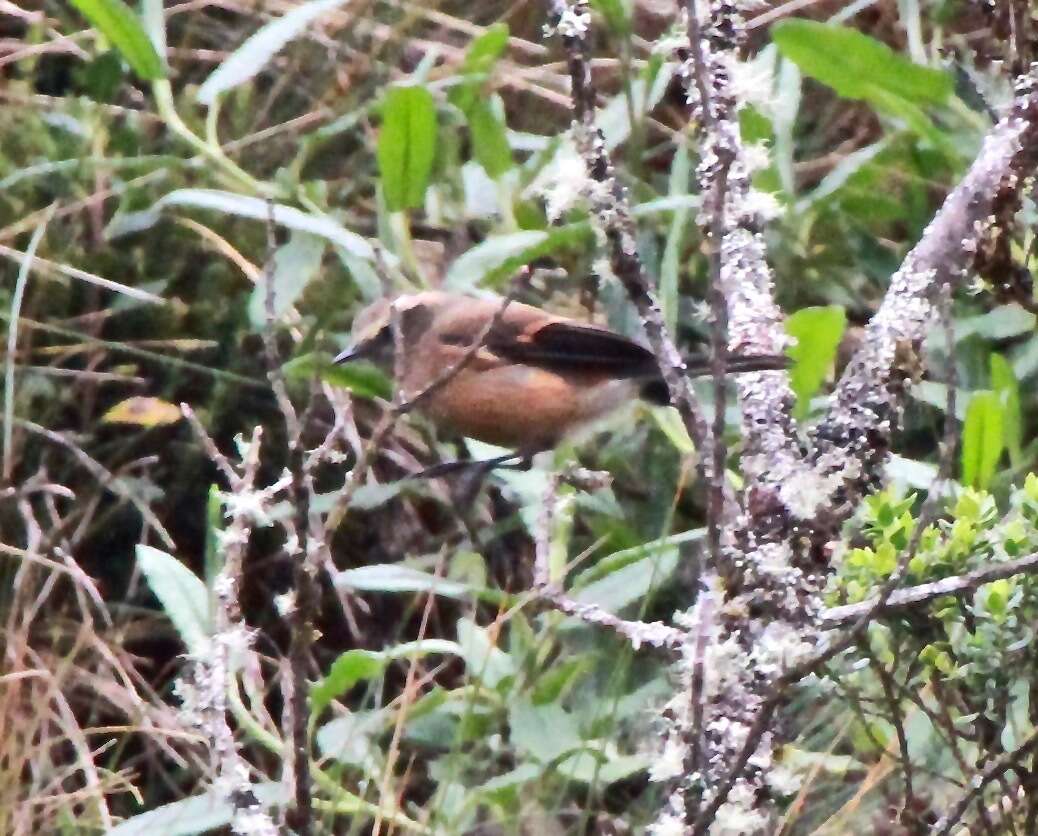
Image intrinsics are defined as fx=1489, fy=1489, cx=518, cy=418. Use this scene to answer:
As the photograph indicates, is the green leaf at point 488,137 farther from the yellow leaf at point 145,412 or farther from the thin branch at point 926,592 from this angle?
the thin branch at point 926,592

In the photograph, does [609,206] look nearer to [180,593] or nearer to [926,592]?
[926,592]

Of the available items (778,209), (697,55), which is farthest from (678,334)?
(697,55)

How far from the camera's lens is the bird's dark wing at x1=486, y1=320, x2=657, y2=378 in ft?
6.89

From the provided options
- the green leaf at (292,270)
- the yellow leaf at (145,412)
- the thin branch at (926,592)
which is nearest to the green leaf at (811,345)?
the thin branch at (926,592)

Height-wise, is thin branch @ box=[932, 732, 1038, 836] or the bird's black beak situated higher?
the bird's black beak

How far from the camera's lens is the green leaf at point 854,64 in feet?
5.66

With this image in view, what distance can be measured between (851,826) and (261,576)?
1.08 meters

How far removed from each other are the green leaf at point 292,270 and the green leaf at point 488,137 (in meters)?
0.27

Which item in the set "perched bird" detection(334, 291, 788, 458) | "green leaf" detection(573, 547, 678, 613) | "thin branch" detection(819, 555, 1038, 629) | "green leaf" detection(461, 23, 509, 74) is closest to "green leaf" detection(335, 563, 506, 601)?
"green leaf" detection(573, 547, 678, 613)

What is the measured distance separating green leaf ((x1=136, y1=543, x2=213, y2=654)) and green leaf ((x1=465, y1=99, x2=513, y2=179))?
0.74m

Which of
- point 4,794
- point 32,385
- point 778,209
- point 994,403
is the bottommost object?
point 4,794

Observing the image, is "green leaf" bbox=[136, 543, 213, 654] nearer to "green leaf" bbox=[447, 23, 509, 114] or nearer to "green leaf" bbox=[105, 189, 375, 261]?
"green leaf" bbox=[105, 189, 375, 261]

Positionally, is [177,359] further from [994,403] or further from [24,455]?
[994,403]

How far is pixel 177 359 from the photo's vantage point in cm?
239
